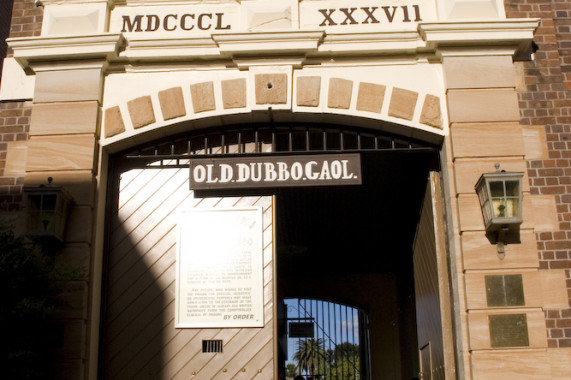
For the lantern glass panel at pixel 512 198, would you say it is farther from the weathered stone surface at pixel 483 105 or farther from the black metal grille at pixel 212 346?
the black metal grille at pixel 212 346

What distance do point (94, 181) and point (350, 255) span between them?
7264 millimetres

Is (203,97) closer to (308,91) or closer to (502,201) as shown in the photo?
(308,91)

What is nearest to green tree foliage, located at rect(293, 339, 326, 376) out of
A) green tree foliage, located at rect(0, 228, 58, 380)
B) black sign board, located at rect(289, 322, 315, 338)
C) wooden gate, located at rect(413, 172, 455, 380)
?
black sign board, located at rect(289, 322, 315, 338)

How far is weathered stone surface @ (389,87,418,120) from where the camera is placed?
263 inches

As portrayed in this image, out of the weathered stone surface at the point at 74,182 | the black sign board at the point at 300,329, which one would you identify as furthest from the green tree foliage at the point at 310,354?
the weathered stone surface at the point at 74,182

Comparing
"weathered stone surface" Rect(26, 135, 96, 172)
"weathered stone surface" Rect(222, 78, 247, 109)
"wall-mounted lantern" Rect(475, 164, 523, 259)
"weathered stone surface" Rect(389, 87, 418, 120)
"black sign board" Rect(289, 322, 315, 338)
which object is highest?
"weathered stone surface" Rect(222, 78, 247, 109)

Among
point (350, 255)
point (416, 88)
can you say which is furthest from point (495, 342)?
point (350, 255)

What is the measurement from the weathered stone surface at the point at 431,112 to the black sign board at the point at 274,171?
711 mm

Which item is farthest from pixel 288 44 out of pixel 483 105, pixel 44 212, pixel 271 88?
pixel 44 212

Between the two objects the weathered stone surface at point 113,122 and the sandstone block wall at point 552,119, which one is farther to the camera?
the weathered stone surface at point 113,122

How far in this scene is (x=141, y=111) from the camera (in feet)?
22.4

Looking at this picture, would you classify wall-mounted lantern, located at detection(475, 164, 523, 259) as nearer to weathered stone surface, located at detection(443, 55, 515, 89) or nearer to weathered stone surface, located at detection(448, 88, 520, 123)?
weathered stone surface, located at detection(448, 88, 520, 123)

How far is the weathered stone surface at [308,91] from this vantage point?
6777 millimetres

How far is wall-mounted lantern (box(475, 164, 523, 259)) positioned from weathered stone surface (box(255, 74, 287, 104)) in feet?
6.61
